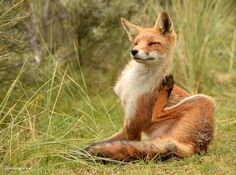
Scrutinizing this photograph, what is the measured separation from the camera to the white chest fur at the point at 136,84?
6746 mm

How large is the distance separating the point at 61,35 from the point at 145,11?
6.33ft

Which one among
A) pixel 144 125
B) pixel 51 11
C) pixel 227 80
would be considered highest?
pixel 51 11

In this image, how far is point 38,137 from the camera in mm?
6984

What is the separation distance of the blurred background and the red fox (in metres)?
0.84

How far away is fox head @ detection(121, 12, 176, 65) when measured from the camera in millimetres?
6785

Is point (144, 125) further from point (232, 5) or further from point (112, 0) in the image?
point (232, 5)

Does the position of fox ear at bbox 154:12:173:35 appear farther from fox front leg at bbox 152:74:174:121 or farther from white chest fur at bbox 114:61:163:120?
fox front leg at bbox 152:74:174:121

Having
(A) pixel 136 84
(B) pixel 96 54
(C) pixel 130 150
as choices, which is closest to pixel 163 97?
(A) pixel 136 84

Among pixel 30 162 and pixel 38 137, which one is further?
pixel 38 137

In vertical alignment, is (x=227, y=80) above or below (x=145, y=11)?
below

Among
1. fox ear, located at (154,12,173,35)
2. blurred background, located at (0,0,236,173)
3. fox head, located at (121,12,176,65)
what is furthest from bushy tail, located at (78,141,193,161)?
fox ear, located at (154,12,173,35)

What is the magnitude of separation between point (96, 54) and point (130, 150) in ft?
18.5

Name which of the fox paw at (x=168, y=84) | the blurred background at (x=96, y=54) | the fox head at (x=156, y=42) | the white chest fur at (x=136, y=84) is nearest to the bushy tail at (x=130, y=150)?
the white chest fur at (x=136, y=84)

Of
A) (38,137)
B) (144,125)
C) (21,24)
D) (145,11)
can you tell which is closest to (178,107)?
(144,125)
